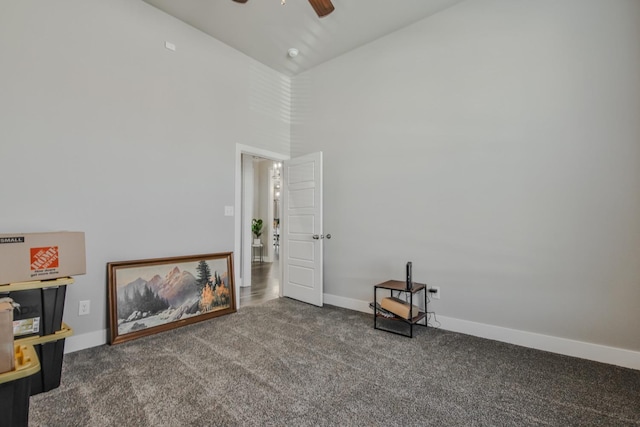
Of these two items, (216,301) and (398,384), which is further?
(216,301)

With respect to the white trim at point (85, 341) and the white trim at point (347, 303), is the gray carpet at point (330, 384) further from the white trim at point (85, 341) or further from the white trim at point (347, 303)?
the white trim at point (347, 303)

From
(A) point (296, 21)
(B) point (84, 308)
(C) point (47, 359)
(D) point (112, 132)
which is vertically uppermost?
(A) point (296, 21)

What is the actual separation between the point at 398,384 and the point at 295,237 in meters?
2.56

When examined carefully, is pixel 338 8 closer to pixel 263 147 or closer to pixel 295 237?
pixel 263 147

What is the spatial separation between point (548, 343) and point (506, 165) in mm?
1615

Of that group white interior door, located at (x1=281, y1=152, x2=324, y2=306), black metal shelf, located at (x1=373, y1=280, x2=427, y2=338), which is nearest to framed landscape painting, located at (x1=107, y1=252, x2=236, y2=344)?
white interior door, located at (x1=281, y1=152, x2=324, y2=306)

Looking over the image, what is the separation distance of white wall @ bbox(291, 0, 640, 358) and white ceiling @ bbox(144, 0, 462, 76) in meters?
0.21

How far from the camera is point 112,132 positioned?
2.89 m

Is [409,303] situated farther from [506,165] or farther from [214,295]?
[214,295]

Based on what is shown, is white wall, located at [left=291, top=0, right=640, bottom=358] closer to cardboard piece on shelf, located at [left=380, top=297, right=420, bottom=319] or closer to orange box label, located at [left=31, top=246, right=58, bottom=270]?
cardboard piece on shelf, located at [left=380, top=297, right=420, bottom=319]

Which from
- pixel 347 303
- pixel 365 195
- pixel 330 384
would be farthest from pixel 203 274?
pixel 365 195

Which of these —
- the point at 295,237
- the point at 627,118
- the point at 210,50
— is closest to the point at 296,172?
the point at 295,237

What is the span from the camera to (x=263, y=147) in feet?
14.0

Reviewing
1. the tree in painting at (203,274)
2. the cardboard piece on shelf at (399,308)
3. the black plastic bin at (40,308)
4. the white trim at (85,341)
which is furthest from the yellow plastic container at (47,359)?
the cardboard piece on shelf at (399,308)
